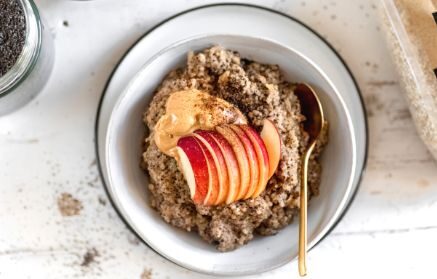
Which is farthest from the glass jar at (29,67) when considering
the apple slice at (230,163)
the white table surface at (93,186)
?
the apple slice at (230,163)

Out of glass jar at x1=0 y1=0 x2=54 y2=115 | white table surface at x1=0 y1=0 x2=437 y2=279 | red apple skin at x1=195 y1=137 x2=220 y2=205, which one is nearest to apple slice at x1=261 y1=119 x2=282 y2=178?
red apple skin at x1=195 y1=137 x2=220 y2=205

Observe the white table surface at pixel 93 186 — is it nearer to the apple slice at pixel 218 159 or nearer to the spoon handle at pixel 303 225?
the spoon handle at pixel 303 225

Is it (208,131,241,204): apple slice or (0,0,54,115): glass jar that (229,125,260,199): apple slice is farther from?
(0,0,54,115): glass jar

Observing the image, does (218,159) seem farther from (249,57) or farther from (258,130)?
(249,57)

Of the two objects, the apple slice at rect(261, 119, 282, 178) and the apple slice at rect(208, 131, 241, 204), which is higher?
the apple slice at rect(261, 119, 282, 178)

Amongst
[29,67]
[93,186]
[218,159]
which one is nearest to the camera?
[218,159]

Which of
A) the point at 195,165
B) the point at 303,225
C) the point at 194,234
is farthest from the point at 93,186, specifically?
the point at 303,225

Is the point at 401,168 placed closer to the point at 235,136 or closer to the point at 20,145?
the point at 235,136
